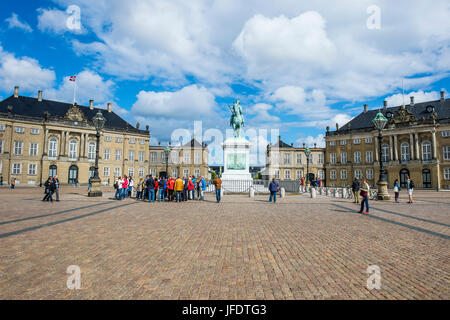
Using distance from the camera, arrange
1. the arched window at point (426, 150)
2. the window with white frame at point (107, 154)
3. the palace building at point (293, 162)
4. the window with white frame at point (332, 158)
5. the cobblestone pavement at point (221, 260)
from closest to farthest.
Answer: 1. the cobblestone pavement at point (221, 260)
2. the arched window at point (426, 150)
3. the window with white frame at point (107, 154)
4. the window with white frame at point (332, 158)
5. the palace building at point (293, 162)

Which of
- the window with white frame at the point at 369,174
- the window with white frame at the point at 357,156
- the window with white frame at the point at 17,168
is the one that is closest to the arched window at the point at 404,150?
the window with white frame at the point at 369,174

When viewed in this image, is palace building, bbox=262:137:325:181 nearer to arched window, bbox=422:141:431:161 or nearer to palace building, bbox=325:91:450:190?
palace building, bbox=325:91:450:190

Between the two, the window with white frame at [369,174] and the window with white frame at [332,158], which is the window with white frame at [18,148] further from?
the window with white frame at [369,174]

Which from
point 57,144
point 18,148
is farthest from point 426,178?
point 18,148

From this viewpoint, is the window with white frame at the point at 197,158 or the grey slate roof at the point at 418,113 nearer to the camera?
the grey slate roof at the point at 418,113

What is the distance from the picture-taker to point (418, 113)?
153 feet

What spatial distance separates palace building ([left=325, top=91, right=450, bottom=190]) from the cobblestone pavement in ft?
142

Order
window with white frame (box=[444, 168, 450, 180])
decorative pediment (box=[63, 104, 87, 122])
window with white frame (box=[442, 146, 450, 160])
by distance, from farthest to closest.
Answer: decorative pediment (box=[63, 104, 87, 122]) → window with white frame (box=[442, 146, 450, 160]) → window with white frame (box=[444, 168, 450, 180])

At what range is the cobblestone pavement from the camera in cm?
343

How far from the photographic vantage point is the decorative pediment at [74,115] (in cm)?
4850

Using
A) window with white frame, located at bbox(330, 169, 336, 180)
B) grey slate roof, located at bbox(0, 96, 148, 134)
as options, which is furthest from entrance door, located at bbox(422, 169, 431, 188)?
grey slate roof, located at bbox(0, 96, 148, 134)

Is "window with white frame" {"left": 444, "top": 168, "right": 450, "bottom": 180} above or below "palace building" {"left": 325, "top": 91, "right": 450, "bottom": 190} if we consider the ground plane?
below

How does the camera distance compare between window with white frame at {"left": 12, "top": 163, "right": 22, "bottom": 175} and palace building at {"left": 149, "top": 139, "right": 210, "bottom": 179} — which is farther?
palace building at {"left": 149, "top": 139, "right": 210, "bottom": 179}

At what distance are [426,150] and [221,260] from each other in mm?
51635
